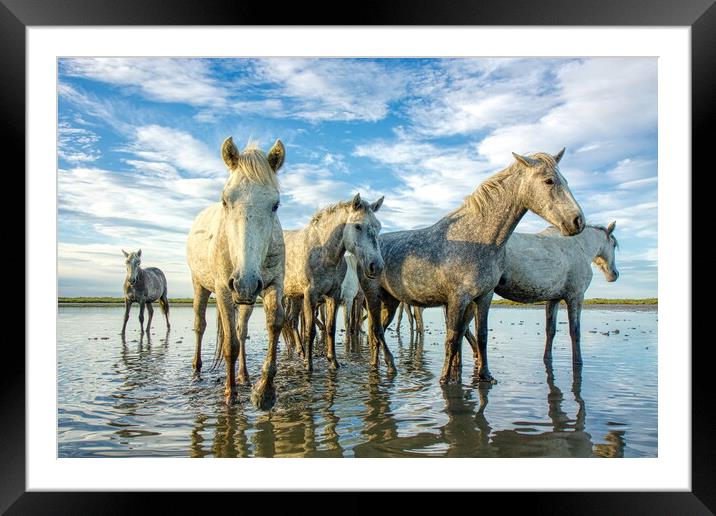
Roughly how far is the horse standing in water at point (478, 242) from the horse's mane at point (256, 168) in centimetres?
290

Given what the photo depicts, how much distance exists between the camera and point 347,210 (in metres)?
7.39

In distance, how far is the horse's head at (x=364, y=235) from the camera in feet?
21.2

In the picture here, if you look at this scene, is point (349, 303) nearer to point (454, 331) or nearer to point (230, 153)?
point (454, 331)

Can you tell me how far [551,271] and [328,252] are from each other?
3.76 metres

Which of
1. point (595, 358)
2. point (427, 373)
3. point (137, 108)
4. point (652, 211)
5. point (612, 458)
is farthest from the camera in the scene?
point (595, 358)

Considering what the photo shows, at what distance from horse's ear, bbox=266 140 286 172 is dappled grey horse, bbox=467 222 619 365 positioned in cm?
437

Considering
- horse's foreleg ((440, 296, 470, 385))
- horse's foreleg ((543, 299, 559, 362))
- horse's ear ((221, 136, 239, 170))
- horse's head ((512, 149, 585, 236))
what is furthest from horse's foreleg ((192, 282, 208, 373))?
horse's foreleg ((543, 299, 559, 362))

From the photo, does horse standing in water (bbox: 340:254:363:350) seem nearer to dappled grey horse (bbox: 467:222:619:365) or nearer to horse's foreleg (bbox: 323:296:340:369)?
horse's foreleg (bbox: 323:296:340:369)

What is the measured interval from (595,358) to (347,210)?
5.32 m

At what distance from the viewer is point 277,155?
4367 millimetres

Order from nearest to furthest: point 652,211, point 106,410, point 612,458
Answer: point 612,458 < point 652,211 < point 106,410

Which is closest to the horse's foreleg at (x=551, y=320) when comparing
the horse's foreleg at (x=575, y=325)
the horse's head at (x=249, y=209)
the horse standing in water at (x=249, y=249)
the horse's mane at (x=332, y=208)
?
the horse's foreleg at (x=575, y=325)
